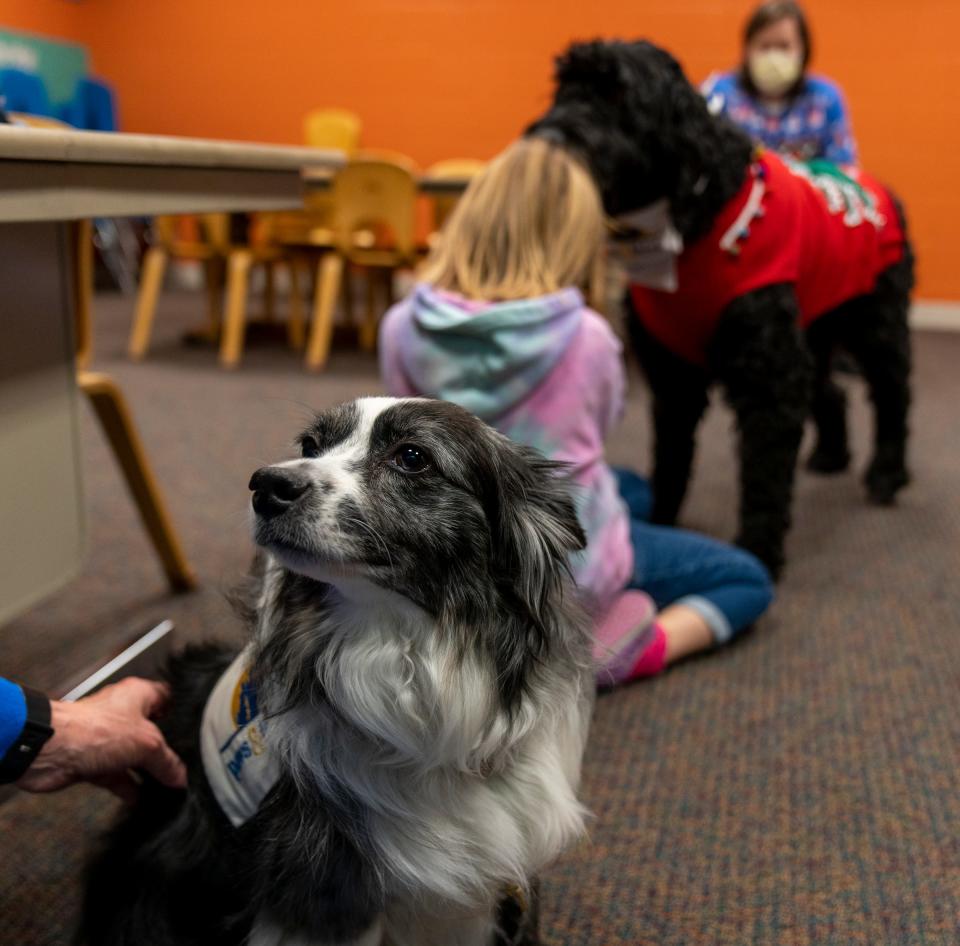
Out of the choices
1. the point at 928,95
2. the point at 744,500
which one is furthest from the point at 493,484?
the point at 928,95

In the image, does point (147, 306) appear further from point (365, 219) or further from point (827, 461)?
point (827, 461)

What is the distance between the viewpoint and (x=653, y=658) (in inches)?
75.3

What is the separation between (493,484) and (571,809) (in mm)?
360

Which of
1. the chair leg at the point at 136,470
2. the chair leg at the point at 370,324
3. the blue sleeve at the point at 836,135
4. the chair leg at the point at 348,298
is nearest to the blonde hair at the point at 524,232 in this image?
the chair leg at the point at 136,470

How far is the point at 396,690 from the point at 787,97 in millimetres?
3029

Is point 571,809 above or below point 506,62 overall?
below

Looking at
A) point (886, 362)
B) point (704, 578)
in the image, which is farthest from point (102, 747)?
point (886, 362)

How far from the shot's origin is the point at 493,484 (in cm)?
100

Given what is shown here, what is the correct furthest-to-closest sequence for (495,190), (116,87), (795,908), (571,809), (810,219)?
(116,87) → (810,219) → (495,190) → (795,908) → (571,809)

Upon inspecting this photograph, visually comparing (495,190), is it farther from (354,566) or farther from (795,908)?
(795,908)

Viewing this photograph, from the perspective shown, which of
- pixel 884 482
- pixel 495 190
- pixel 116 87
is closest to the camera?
pixel 495 190

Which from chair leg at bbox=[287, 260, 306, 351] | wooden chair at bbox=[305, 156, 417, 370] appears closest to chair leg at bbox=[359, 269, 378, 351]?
wooden chair at bbox=[305, 156, 417, 370]

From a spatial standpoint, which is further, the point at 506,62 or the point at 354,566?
the point at 506,62

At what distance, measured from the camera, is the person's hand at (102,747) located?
105 cm
